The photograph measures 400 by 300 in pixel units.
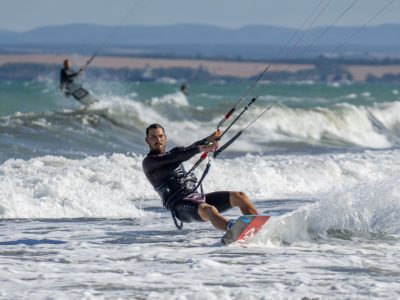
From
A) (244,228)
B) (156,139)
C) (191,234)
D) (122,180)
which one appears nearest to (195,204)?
(244,228)

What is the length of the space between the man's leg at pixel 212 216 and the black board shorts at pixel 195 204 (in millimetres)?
71

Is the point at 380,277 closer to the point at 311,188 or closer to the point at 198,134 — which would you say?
the point at 311,188

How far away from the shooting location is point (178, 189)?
10422 mm

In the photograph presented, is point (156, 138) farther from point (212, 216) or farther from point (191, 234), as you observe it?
point (191, 234)

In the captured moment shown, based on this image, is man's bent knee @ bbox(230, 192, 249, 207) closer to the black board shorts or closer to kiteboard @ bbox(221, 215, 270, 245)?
the black board shorts

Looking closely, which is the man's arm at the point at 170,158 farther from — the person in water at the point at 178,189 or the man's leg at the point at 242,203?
the man's leg at the point at 242,203

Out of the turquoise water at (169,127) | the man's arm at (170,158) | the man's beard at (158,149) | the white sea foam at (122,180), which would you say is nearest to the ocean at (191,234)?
the white sea foam at (122,180)

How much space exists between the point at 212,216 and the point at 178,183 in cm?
57

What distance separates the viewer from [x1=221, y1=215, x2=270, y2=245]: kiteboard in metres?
9.97

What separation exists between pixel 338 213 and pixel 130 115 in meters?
21.7

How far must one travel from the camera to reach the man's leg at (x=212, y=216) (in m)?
10.0

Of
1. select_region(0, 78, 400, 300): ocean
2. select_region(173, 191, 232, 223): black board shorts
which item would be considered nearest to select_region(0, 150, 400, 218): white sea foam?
select_region(0, 78, 400, 300): ocean

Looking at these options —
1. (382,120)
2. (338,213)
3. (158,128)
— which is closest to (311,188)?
(338,213)

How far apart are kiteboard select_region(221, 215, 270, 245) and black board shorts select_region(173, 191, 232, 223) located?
35 centimetres
